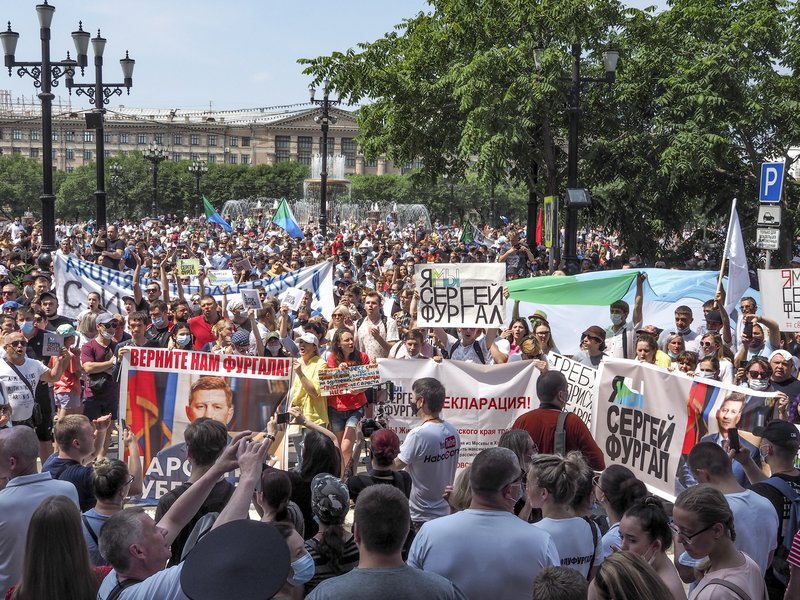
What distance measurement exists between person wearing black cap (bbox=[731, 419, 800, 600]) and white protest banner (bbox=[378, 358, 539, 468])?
297 cm

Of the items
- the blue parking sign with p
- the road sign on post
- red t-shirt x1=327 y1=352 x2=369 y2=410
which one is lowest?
red t-shirt x1=327 y1=352 x2=369 y2=410

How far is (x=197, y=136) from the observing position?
450 ft

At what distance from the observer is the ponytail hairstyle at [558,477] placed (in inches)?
171

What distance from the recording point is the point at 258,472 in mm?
3598

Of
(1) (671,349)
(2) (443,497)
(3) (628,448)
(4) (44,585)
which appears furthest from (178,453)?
(1) (671,349)

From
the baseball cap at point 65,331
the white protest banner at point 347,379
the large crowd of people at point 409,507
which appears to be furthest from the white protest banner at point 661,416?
the baseball cap at point 65,331

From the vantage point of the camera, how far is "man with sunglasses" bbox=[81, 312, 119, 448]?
8.95 m

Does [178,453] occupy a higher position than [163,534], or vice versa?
[163,534]

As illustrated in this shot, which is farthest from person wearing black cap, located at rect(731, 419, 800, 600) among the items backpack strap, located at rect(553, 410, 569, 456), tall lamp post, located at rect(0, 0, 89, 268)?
tall lamp post, located at rect(0, 0, 89, 268)

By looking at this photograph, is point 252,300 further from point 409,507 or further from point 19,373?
point 409,507

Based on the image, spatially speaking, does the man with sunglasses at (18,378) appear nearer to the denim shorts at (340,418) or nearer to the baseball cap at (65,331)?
the baseball cap at (65,331)

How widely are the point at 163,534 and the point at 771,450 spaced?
3.09m

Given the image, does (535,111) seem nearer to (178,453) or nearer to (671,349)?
(671,349)

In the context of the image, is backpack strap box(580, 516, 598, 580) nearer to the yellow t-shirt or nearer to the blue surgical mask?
the blue surgical mask
